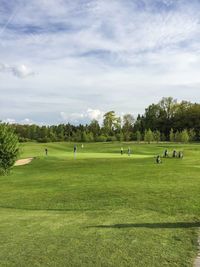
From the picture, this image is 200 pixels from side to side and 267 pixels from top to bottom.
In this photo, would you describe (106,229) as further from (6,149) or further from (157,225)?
(6,149)

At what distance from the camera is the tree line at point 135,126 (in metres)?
122

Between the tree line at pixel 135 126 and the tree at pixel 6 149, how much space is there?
84.7 meters

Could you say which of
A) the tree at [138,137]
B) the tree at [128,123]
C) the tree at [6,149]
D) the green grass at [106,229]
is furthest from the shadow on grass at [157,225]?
the tree at [128,123]

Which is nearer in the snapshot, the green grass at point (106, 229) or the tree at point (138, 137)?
the green grass at point (106, 229)

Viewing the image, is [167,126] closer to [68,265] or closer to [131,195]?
[131,195]

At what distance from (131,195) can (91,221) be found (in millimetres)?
5859

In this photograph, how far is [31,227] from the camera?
32.1 feet

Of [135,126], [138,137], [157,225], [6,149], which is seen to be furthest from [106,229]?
[135,126]

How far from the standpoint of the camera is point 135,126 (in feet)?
442

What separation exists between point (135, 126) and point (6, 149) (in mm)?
107012

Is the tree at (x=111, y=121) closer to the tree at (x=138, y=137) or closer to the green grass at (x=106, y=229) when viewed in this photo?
the tree at (x=138, y=137)

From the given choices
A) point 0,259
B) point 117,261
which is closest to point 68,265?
point 117,261

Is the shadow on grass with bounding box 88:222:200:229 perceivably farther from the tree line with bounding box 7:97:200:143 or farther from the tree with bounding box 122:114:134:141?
the tree with bounding box 122:114:134:141

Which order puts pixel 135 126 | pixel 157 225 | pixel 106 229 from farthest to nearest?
1. pixel 135 126
2. pixel 157 225
3. pixel 106 229
